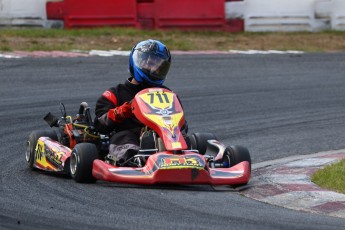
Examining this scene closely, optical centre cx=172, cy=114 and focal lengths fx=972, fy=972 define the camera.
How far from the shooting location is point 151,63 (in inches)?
299

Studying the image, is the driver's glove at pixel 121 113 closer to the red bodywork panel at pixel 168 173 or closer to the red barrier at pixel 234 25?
the red bodywork panel at pixel 168 173

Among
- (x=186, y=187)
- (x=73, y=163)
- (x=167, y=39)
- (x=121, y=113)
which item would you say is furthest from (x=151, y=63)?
(x=167, y=39)

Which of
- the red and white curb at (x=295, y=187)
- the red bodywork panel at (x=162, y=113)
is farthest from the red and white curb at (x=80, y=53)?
the red bodywork panel at (x=162, y=113)

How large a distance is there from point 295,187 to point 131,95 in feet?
5.40

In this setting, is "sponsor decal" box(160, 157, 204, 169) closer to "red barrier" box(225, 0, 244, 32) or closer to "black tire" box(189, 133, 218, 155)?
"black tire" box(189, 133, 218, 155)

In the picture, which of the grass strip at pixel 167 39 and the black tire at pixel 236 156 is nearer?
the black tire at pixel 236 156

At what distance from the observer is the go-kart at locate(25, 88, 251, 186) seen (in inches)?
264

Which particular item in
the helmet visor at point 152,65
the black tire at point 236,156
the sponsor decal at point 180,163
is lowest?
the black tire at point 236,156

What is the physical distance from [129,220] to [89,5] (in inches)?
411

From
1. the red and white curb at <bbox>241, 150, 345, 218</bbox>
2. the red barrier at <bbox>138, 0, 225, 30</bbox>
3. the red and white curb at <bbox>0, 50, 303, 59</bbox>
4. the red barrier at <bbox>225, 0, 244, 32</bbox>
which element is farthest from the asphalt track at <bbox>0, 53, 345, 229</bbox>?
the red barrier at <bbox>225, 0, 244, 32</bbox>

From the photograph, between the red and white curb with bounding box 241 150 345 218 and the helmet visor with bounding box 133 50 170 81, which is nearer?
the red and white curb with bounding box 241 150 345 218

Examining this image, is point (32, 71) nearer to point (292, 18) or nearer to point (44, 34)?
point (44, 34)

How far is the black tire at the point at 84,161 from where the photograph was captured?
6.92 meters

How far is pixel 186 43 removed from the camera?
1576 cm
